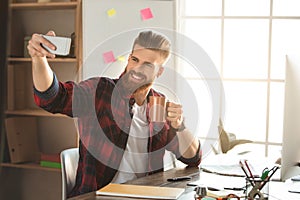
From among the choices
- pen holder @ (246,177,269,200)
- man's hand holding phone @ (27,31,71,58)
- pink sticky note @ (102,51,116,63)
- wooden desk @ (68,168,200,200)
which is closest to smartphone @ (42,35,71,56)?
man's hand holding phone @ (27,31,71,58)

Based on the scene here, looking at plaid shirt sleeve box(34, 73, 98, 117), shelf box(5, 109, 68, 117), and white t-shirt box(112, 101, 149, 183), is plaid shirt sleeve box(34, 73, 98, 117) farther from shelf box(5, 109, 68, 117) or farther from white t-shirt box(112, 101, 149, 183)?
shelf box(5, 109, 68, 117)

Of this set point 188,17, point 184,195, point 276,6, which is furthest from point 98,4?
point 184,195

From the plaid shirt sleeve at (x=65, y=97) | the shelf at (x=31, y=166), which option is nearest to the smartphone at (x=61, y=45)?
the plaid shirt sleeve at (x=65, y=97)

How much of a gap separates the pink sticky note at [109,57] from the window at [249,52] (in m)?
0.51

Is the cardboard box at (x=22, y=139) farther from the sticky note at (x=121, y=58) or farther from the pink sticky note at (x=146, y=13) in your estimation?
the pink sticky note at (x=146, y=13)

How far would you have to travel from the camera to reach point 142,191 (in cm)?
156

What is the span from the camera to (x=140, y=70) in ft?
6.63

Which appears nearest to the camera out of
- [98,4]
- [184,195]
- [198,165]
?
[184,195]

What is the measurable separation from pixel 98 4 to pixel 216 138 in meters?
1.12

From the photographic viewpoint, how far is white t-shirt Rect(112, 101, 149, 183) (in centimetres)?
196

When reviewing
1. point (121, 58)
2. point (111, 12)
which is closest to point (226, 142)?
point (121, 58)

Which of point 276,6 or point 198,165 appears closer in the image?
point 198,165

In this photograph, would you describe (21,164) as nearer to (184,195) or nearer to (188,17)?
(188,17)

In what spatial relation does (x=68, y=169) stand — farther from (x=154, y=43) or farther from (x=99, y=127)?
(x=154, y=43)
